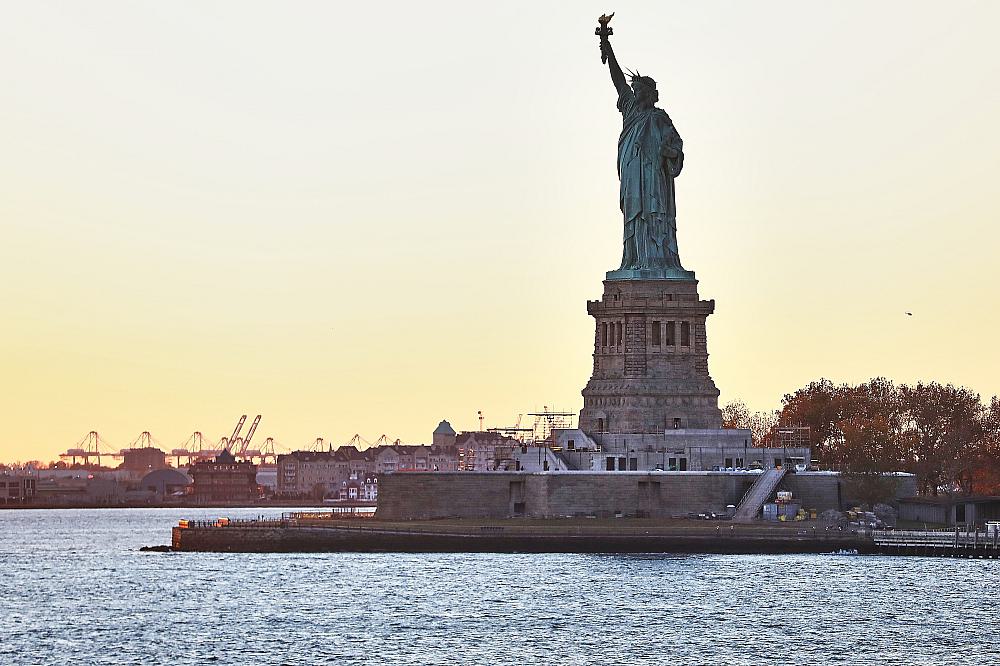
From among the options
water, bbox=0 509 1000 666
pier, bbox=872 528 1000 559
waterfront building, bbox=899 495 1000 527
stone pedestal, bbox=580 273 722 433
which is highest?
stone pedestal, bbox=580 273 722 433

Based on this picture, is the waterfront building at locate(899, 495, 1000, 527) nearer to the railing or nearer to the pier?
the pier

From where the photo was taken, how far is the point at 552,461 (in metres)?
143

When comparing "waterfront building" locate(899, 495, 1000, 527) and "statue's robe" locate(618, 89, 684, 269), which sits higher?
"statue's robe" locate(618, 89, 684, 269)

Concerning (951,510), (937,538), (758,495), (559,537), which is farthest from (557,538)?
(951,510)

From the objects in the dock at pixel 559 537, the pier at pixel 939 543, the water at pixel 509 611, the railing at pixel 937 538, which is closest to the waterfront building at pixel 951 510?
the pier at pixel 939 543

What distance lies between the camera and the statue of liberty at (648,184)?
485ft

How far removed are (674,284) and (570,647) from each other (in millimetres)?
54606

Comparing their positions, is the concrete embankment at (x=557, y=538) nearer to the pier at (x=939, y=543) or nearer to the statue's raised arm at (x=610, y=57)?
the pier at (x=939, y=543)

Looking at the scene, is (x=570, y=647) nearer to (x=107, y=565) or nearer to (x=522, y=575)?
(x=522, y=575)

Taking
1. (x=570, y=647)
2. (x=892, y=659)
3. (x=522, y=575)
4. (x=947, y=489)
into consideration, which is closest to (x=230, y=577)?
(x=522, y=575)

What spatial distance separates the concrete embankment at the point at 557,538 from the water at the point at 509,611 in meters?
1.17

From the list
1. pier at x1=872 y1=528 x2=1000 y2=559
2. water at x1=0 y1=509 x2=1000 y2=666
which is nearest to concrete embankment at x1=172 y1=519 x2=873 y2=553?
pier at x1=872 y1=528 x2=1000 y2=559

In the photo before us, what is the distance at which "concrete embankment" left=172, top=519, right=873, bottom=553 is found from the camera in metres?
131

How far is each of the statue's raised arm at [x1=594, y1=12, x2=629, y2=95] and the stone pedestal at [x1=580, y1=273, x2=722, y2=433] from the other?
13.2 m
